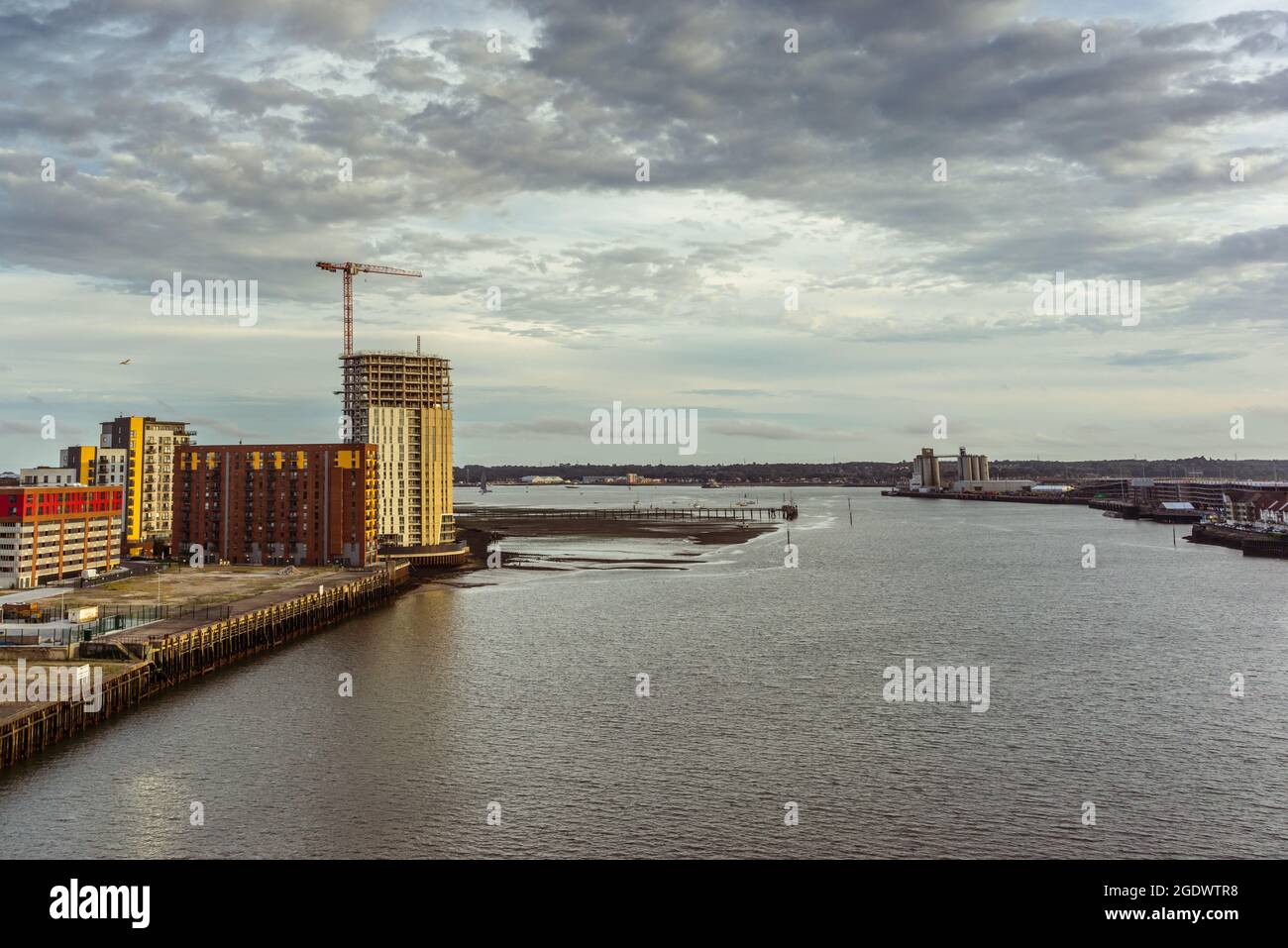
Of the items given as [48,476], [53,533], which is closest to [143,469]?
[48,476]

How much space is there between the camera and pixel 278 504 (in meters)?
124

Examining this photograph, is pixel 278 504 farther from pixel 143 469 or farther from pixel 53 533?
pixel 143 469

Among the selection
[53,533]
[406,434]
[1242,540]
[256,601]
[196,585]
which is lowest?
[196,585]

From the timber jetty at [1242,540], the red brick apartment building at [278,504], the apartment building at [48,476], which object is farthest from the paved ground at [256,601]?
the timber jetty at [1242,540]

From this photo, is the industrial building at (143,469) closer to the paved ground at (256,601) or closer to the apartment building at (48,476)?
the apartment building at (48,476)

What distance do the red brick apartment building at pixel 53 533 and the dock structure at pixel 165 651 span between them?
2422 cm

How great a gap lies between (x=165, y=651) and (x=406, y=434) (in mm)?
93758

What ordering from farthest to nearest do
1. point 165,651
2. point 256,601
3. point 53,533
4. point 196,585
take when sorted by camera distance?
point 196,585, point 53,533, point 256,601, point 165,651

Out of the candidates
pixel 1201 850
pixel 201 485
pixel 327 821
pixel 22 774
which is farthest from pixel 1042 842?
pixel 201 485

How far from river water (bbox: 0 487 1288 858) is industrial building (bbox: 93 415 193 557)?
79.4 meters

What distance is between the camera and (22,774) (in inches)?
1574

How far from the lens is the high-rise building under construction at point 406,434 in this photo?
147 m

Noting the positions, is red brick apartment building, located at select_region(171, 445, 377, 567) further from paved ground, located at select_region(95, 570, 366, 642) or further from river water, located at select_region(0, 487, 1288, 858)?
river water, located at select_region(0, 487, 1288, 858)
